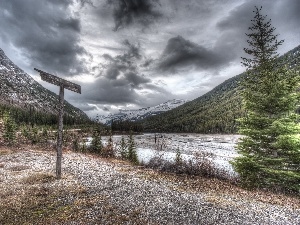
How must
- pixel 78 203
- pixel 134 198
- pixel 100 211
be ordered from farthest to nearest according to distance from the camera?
pixel 134 198
pixel 78 203
pixel 100 211

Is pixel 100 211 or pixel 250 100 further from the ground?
pixel 250 100

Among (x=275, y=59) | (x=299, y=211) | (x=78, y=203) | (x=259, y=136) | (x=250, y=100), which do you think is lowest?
(x=299, y=211)

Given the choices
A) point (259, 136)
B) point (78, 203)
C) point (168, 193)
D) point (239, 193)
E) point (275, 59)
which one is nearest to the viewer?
point (78, 203)

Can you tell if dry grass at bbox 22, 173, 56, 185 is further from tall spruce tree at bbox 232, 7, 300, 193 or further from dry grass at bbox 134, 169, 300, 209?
tall spruce tree at bbox 232, 7, 300, 193

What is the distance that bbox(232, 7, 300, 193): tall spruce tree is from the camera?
50.4ft

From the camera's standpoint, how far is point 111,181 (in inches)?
566

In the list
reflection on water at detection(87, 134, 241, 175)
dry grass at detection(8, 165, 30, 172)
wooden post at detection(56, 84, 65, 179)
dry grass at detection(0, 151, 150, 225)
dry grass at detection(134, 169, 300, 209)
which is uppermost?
wooden post at detection(56, 84, 65, 179)

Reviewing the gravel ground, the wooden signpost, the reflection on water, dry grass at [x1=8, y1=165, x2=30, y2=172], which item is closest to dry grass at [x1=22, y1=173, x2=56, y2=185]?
the wooden signpost

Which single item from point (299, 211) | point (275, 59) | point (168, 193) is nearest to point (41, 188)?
point (168, 193)

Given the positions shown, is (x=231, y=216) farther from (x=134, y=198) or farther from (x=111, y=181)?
(x=111, y=181)

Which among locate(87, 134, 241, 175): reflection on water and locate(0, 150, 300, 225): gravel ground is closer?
locate(0, 150, 300, 225): gravel ground

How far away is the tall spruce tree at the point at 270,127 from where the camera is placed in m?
15.4

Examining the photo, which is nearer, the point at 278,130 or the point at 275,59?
the point at 278,130

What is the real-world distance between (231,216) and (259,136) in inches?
356
